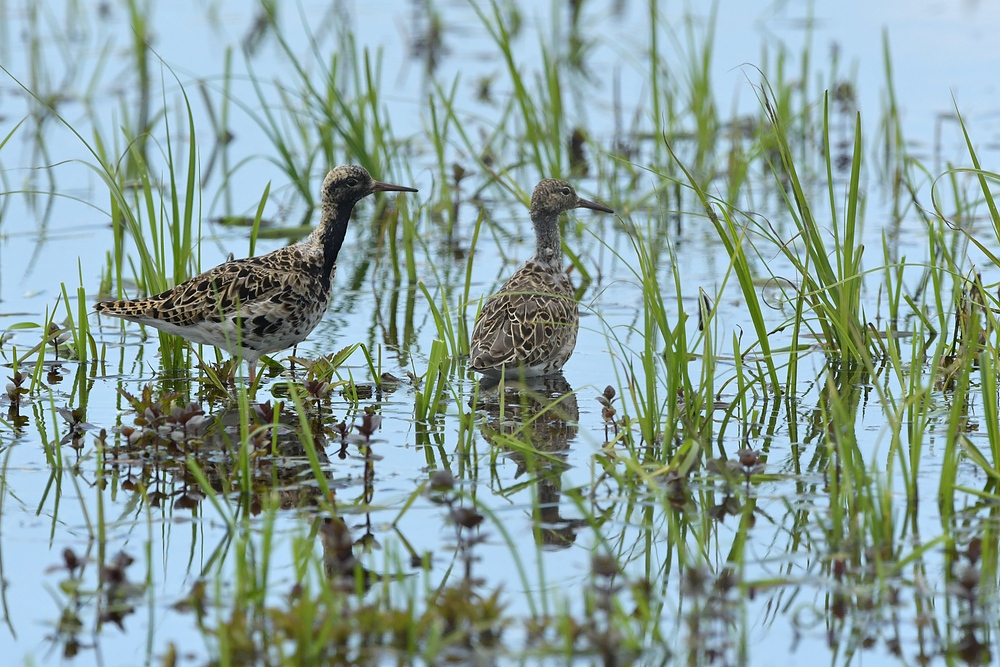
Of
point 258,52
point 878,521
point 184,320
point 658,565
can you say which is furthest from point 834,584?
point 258,52

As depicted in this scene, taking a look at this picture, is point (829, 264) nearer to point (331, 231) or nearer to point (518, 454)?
point (518, 454)

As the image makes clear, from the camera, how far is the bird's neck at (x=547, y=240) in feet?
30.9

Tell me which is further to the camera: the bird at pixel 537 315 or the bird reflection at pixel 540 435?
the bird at pixel 537 315

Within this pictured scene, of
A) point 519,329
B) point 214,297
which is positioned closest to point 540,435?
point 519,329

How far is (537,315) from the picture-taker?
8414 mm

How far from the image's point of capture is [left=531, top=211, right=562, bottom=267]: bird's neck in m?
9.43

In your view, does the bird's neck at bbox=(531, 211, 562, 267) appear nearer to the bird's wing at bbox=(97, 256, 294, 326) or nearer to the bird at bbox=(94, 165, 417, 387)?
the bird at bbox=(94, 165, 417, 387)

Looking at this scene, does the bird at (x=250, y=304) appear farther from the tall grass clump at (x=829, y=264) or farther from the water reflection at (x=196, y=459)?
the tall grass clump at (x=829, y=264)

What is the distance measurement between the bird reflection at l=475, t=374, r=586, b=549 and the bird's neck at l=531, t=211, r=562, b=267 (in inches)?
43.7

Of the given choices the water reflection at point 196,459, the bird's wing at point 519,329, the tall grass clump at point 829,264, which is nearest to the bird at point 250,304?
the water reflection at point 196,459

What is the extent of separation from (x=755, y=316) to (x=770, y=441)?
0.66 meters

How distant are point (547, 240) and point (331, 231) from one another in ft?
5.09

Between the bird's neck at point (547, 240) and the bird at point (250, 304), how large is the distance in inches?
62.2

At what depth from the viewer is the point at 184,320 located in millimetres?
7711
